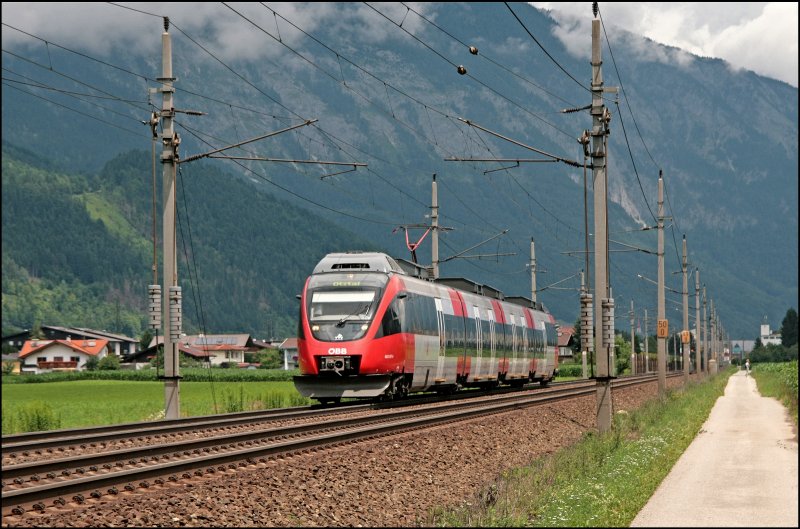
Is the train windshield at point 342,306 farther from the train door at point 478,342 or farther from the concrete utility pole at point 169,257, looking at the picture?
the train door at point 478,342

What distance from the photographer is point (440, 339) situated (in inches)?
1604

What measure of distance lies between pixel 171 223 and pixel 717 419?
16.7 metres

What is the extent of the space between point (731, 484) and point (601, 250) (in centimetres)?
1350

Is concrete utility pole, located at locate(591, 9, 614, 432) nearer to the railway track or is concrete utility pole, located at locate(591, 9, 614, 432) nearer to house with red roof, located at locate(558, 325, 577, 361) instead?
the railway track

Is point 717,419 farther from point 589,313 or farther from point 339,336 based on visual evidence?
point 339,336

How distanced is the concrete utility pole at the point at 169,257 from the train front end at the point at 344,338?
407cm

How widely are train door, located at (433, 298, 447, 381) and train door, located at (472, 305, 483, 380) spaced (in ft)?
16.8

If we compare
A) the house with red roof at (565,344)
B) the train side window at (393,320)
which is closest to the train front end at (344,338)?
the train side window at (393,320)

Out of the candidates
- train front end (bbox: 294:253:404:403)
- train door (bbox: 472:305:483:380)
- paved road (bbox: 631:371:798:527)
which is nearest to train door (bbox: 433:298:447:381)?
train front end (bbox: 294:253:404:403)

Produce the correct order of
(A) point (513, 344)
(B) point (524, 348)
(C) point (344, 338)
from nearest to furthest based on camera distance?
(C) point (344, 338) → (A) point (513, 344) → (B) point (524, 348)

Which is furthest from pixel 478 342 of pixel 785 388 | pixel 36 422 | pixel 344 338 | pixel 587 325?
pixel 36 422

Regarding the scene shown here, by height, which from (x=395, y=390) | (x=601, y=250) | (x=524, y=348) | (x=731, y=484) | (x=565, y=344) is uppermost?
(x=601, y=250)

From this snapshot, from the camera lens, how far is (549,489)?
1833cm

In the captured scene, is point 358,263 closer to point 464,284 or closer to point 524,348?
point 464,284
